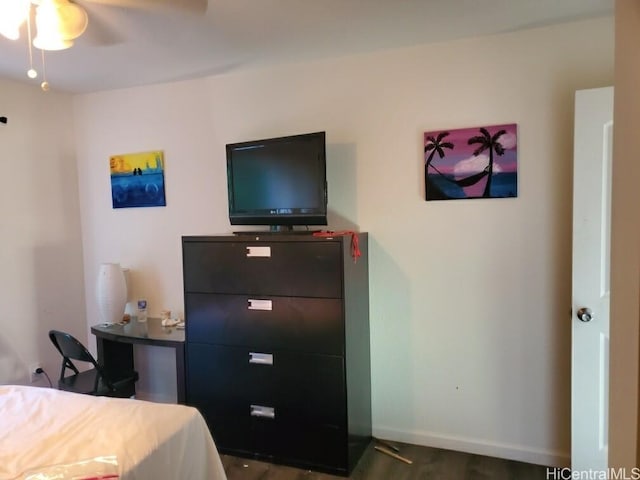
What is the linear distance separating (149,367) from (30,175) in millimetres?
1630

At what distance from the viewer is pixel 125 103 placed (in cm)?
341

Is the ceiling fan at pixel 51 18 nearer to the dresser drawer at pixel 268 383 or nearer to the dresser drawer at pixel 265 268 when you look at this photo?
the dresser drawer at pixel 265 268

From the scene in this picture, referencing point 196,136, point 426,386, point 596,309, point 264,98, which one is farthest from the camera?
point 196,136

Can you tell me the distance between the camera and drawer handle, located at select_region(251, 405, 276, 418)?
2562mm

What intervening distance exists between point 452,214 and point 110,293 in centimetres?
232

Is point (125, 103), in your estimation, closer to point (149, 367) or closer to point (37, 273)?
point (37, 273)

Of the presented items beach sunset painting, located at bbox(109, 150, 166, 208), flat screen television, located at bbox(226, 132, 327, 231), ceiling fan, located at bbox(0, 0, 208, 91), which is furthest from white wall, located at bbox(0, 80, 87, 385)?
ceiling fan, located at bbox(0, 0, 208, 91)

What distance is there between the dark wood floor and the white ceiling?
236cm

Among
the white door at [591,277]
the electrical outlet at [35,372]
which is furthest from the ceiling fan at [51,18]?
the electrical outlet at [35,372]

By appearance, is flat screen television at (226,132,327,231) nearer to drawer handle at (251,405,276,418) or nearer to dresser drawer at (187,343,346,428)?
dresser drawer at (187,343,346,428)

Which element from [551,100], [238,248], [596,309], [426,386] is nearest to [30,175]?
[238,248]

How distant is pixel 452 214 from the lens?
2.62 meters

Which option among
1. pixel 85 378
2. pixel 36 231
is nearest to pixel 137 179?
pixel 36 231

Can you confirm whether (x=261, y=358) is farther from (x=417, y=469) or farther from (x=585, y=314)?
(x=585, y=314)
